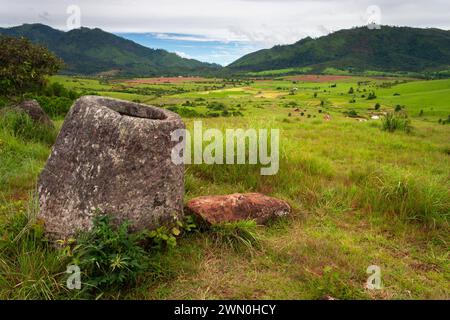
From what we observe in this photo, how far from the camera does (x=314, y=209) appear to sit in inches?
273

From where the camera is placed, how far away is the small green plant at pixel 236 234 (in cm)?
535

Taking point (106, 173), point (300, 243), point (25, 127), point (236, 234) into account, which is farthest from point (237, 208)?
point (25, 127)

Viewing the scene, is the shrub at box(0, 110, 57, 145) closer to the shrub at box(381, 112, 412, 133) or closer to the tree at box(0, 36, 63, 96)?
the tree at box(0, 36, 63, 96)

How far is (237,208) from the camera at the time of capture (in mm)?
5961

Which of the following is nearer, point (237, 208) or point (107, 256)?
point (107, 256)

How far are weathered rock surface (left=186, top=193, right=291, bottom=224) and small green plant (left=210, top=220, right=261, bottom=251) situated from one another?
0.50 feet

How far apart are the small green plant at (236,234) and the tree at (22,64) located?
50.6 ft

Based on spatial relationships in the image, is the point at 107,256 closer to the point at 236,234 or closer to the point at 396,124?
the point at 236,234

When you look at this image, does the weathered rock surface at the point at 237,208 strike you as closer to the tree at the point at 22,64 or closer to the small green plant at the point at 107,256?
the small green plant at the point at 107,256

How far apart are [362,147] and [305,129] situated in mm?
5679

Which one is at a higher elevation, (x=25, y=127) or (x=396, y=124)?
(x=25, y=127)

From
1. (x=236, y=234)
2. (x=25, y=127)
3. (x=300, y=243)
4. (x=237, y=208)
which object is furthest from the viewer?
(x=25, y=127)

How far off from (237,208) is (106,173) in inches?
86.9
